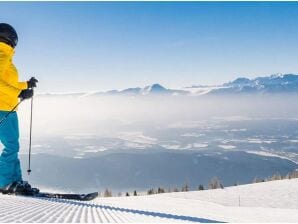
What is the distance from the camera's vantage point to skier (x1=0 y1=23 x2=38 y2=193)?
7.74 metres

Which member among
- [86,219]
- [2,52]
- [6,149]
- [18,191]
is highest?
[2,52]

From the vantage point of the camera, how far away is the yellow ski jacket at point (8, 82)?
25.2 feet

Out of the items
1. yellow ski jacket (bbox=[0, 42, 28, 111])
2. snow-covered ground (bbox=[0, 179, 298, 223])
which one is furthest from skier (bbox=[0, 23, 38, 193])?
snow-covered ground (bbox=[0, 179, 298, 223])

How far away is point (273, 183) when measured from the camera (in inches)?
650

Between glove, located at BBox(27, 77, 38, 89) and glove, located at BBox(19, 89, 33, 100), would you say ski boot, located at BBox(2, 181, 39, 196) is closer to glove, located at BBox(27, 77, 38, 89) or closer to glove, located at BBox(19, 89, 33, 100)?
glove, located at BBox(19, 89, 33, 100)

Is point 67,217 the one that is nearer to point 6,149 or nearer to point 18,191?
point 18,191

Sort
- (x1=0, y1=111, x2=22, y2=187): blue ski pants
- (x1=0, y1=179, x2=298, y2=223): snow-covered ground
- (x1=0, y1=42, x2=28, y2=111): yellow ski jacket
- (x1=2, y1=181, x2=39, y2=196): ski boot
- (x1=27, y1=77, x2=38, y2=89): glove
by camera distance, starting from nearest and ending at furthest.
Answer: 1. (x1=0, y1=179, x2=298, y2=223): snow-covered ground
2. (x1=2, y1=181, x2=39, y2=196): ski boot
3. (x1=0, y1=42, x2=28, y2=111): yellow ski jacket
4. (x1=0, y1=111, x2=22, y2=187): blue ski pants
5. (x1=27, y1=77, x2=38, y2=89): glove

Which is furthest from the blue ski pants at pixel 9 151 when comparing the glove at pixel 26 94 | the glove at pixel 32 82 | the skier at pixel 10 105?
the glove at pixel 32 82

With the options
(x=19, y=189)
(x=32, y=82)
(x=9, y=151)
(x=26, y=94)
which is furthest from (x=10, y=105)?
(x=19, y=189)

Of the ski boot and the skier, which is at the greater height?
the skier

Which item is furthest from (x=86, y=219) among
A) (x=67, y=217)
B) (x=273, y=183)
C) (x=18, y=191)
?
(x=273, y=183)

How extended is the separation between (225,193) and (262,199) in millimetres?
1271

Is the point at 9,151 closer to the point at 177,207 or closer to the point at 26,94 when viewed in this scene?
the point at 26,94

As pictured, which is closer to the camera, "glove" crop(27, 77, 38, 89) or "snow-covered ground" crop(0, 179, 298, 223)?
"snow-covered ground" crop(0, 179, 298, 223)
